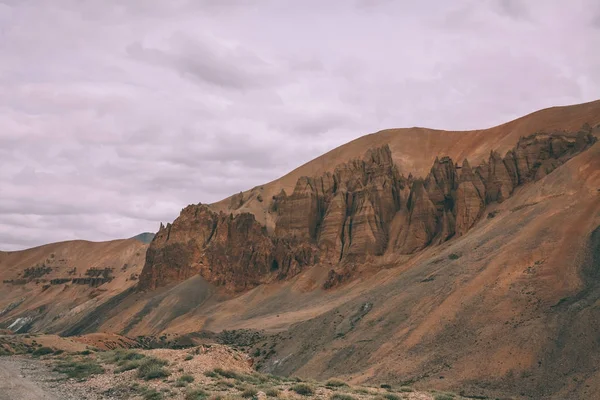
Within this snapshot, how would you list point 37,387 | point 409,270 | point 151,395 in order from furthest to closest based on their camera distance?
1. point 409,270
2. point 37,387
3. point 151,395

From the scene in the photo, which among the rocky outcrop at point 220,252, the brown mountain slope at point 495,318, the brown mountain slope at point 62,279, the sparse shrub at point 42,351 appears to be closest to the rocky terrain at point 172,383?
the sparse shrub at point 42,351

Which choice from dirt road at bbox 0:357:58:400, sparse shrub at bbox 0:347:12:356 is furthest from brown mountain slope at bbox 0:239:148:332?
dirt road at bbox 0:357:58:400

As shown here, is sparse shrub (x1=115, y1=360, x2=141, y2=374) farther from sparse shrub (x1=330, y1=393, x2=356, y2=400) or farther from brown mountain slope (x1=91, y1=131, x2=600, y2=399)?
brown mountain slope (x1=91, y1=131, x2=600, y2=399)

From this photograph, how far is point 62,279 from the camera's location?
156m

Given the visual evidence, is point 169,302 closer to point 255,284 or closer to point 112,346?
point 255,284

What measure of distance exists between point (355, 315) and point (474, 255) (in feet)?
35.3

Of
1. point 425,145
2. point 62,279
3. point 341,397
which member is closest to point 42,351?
point 341,397

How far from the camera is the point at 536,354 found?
2988 centimetres

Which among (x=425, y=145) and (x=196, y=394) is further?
(x=425, y=145)

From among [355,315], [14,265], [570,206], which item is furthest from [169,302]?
[14,265]

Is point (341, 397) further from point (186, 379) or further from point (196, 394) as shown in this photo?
point (186, 379)

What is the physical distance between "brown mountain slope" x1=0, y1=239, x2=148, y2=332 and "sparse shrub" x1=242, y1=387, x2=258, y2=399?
97768mm

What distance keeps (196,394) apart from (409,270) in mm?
40440

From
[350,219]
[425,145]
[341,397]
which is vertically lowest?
[341,397]
